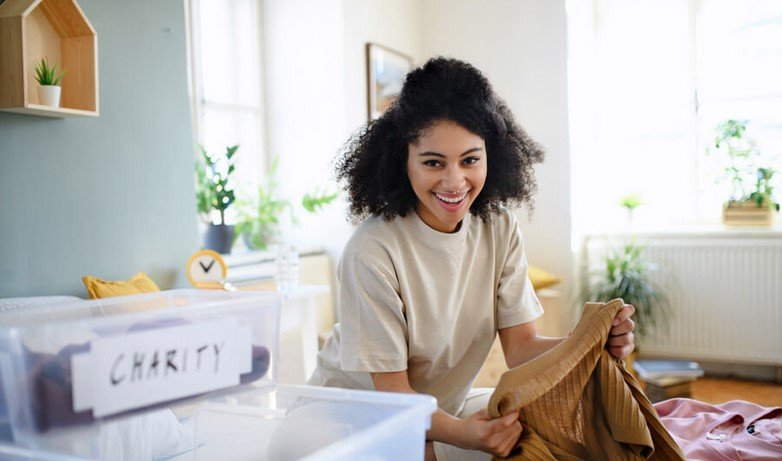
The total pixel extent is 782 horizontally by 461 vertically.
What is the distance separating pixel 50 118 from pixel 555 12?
3015 mm

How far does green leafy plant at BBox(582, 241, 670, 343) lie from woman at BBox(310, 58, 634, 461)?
2.66 m

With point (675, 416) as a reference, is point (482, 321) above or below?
above

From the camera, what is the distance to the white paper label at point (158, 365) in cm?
61

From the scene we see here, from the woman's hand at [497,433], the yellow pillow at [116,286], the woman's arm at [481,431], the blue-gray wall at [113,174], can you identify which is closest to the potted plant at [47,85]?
the blue-gray wall at [113,174]

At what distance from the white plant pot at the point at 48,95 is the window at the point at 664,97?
3.01 metres

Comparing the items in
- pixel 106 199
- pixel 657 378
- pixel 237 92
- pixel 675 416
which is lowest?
pixel 657 378

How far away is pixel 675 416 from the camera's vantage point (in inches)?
56.9

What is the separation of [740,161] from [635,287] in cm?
99

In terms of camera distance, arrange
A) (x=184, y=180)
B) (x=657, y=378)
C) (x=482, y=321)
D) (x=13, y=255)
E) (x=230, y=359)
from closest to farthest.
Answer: (x=230, y=359), (x=482, y=321), (x=13, y=255), (x=184, y=180), (x=657, y=378)

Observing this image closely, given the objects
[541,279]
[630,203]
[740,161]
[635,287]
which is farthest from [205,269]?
[740,161]

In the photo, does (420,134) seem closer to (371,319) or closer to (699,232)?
(371,319)

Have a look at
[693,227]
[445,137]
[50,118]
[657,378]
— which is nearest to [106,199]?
[50,118]

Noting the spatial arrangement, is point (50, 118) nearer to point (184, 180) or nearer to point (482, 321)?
point (184, 180)

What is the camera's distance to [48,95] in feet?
7.06
